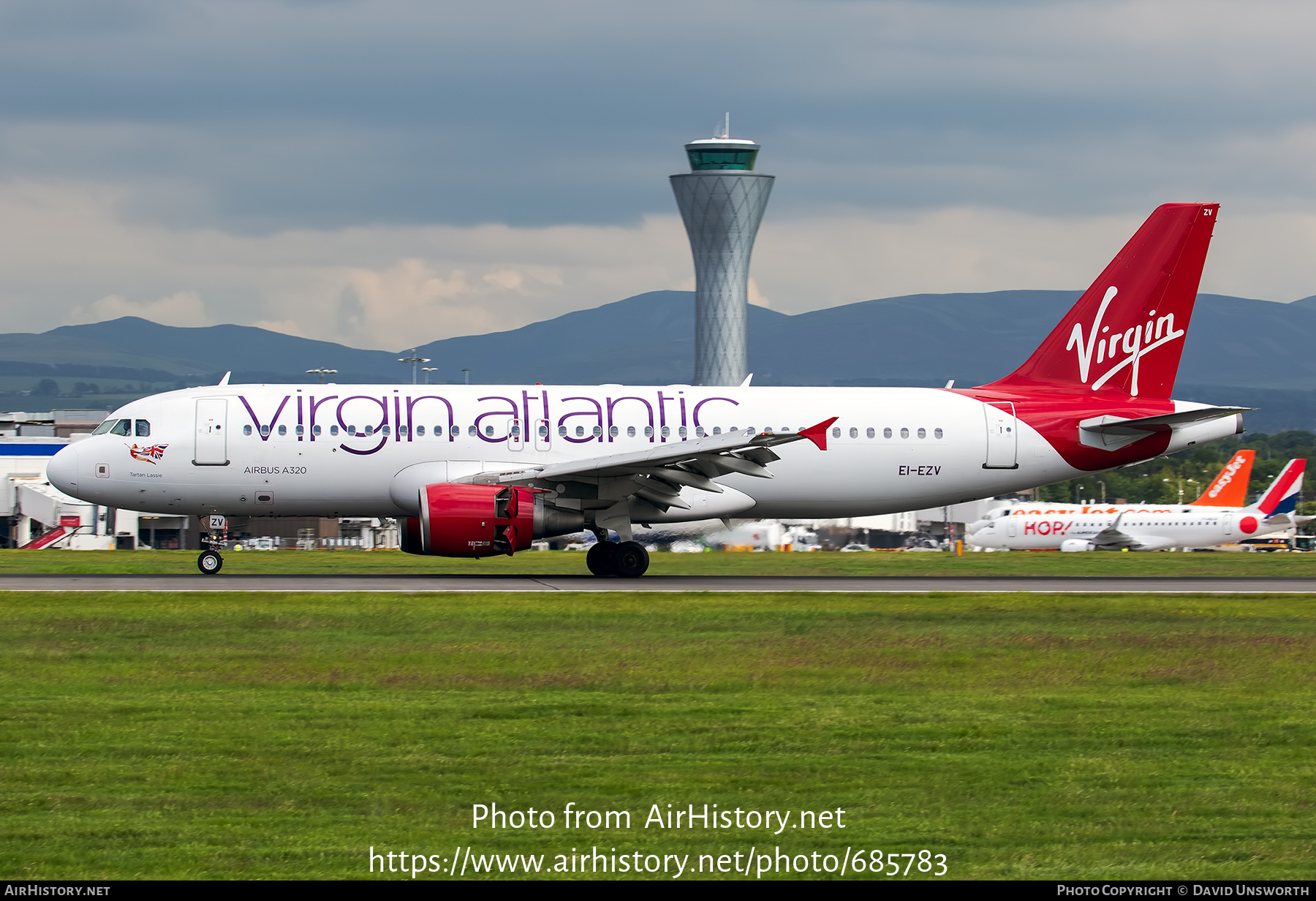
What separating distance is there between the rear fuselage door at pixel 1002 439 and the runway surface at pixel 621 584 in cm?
267

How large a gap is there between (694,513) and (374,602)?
882 cm

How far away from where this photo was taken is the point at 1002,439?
33.5 meters

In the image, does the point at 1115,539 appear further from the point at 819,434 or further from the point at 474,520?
the point at 474,520

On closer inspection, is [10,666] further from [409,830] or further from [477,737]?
[409,830]

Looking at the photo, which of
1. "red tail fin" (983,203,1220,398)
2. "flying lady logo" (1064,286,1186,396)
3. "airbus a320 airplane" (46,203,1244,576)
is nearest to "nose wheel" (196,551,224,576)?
"airbus a320 airplane" (46,203,1244,576)

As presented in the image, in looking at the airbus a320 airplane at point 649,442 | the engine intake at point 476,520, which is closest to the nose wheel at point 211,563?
the airbus a320 airplane at point 649,442

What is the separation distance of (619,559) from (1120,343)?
1239cm

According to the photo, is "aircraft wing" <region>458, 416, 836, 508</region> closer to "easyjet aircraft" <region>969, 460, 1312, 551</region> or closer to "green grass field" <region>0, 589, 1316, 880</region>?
"green grass field" <region>0, 589, 1316, 880</region>

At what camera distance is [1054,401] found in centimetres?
3388

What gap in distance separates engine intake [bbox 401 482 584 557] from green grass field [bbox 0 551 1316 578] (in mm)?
4711

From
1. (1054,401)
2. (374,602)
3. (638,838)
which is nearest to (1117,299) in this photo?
(1054,401)

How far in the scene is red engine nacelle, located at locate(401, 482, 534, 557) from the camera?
28.7 meters

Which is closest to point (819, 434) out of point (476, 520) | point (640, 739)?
point (476, 520)

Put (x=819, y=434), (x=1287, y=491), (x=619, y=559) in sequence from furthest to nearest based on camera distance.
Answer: (x=1287, y=491) → (x=619, y=559) → (x=819, y=434)
